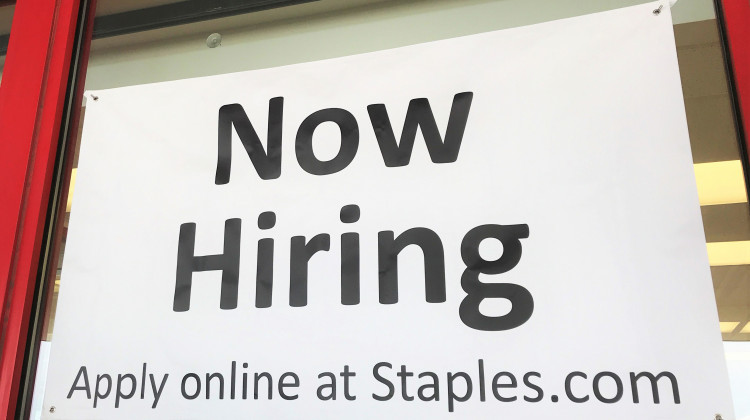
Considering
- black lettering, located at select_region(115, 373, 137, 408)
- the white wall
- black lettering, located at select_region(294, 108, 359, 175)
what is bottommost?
black lettering, located at select_region(115, 373, 137, 408)

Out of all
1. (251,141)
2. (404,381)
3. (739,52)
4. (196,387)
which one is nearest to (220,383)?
(196,387)

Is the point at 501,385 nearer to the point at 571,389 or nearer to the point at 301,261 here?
the point at 571,389

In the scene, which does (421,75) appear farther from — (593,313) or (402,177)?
(593,313)

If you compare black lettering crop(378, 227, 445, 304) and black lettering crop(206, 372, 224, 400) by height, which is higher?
black lettering crop(378, 227, 445, 304)

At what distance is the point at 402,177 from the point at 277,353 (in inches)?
12.0

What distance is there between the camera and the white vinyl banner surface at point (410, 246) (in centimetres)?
69

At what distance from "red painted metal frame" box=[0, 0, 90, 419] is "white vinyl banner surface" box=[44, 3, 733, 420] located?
0.19 feet

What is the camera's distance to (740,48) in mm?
745

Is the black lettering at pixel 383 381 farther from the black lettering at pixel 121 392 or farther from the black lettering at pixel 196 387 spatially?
Answer: the black lettering at pixel 121 392

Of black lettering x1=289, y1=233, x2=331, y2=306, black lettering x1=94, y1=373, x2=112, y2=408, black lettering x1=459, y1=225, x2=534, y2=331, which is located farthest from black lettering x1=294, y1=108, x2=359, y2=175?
black lettering x1=94, y1=373, x2=112, y2=408

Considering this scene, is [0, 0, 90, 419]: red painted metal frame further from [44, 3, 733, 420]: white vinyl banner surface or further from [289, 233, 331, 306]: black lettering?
[289, 233, 331, 306]: black lettering

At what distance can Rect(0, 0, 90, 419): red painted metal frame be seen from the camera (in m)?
0.85

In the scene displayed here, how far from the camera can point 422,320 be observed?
2.42ft

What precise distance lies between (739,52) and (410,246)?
0.51 meters
